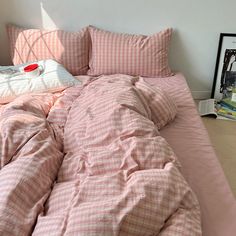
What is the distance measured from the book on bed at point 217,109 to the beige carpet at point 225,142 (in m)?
0.04

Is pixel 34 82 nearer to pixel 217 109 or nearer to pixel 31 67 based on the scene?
pixel 31 67

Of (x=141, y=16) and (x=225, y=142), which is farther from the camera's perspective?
(x=141, y=16)

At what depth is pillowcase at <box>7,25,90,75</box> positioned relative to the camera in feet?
7.27

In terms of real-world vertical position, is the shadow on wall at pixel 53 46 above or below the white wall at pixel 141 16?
below

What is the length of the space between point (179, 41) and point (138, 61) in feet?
1.39

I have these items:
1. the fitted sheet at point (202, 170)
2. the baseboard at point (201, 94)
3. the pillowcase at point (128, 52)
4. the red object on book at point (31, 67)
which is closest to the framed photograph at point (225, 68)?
the baseboard at point (201, 94)

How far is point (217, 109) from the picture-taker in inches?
95.0

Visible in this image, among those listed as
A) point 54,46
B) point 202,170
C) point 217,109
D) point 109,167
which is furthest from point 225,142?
point 54,46

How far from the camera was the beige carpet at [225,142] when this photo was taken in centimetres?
184

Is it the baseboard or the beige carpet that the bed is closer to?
the beige carpet

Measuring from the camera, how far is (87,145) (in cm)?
120

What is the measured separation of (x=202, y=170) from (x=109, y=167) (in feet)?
1.49

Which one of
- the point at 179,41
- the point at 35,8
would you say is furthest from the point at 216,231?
the point at 35,8

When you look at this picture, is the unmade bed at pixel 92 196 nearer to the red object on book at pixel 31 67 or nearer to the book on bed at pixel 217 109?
the red object on book at pixel 31 67
